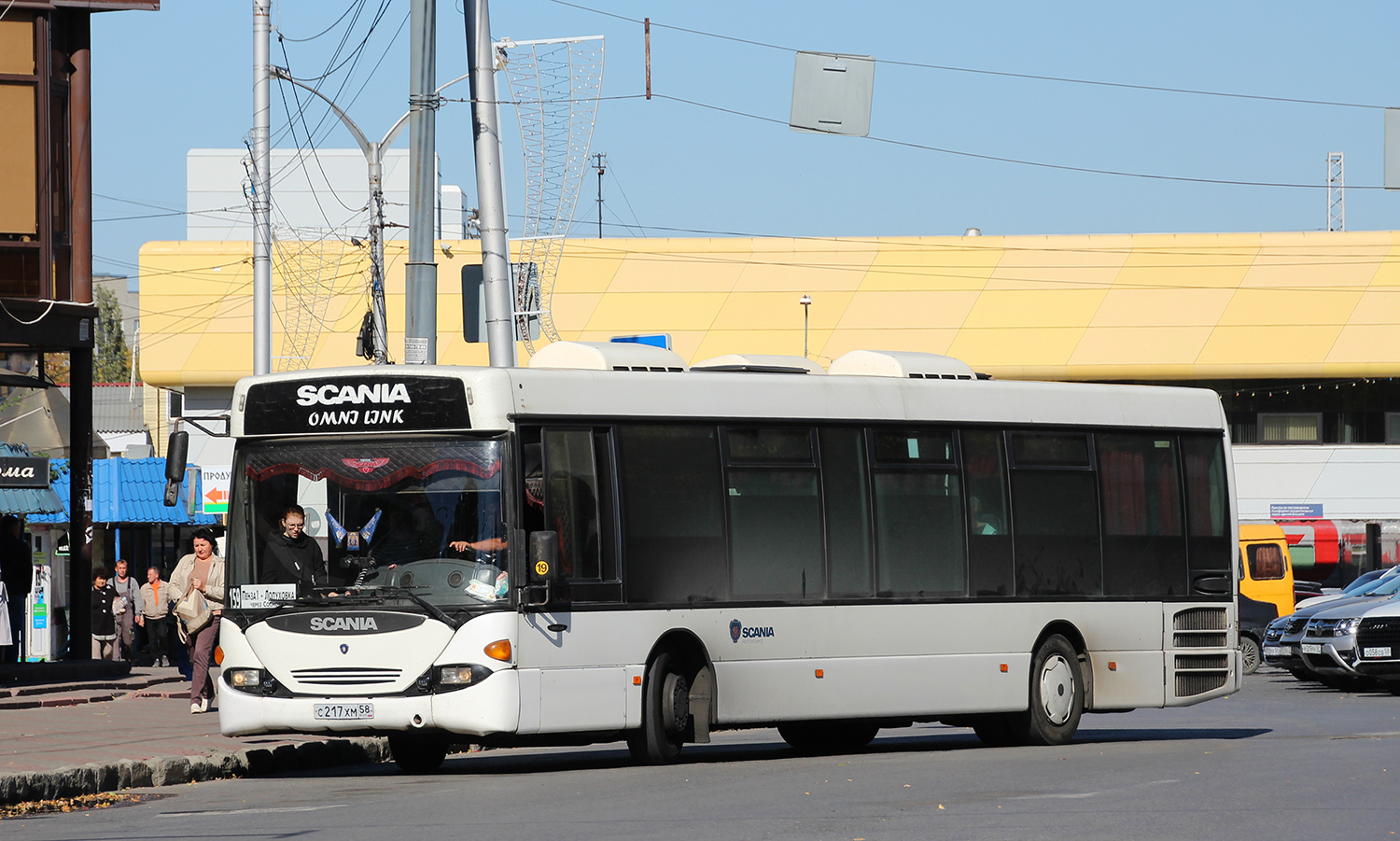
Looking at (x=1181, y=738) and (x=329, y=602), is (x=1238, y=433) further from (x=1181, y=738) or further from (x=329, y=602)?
(x=329, y=602)

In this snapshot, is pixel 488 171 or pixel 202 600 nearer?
pixel 488 171

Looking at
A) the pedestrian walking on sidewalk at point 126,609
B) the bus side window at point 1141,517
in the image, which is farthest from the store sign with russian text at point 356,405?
the pedestrian walking on sidewalk at point 126,609

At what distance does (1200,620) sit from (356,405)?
291 inches

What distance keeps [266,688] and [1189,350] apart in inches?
1707

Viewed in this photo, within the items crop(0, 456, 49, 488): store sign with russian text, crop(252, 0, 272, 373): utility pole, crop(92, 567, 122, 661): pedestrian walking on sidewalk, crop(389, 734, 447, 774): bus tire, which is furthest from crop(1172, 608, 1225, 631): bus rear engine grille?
crop(92, 567, 122, 661): pedestrian walking on sidewalk

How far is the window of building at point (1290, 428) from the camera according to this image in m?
54.6

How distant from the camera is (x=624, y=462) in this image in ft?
42.8

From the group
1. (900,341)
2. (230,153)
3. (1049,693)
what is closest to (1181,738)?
(1049,693)

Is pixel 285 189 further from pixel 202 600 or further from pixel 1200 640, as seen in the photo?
pixel 1200 640

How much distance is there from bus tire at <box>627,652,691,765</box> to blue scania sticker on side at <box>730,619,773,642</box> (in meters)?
0.46

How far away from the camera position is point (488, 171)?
18.7 m

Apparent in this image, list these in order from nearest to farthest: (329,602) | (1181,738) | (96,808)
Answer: (96,808) → (329,602) → (1181,738)

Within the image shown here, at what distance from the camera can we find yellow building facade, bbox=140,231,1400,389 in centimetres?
5244

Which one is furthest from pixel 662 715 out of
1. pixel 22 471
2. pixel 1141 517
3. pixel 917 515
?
pixel 22 471
